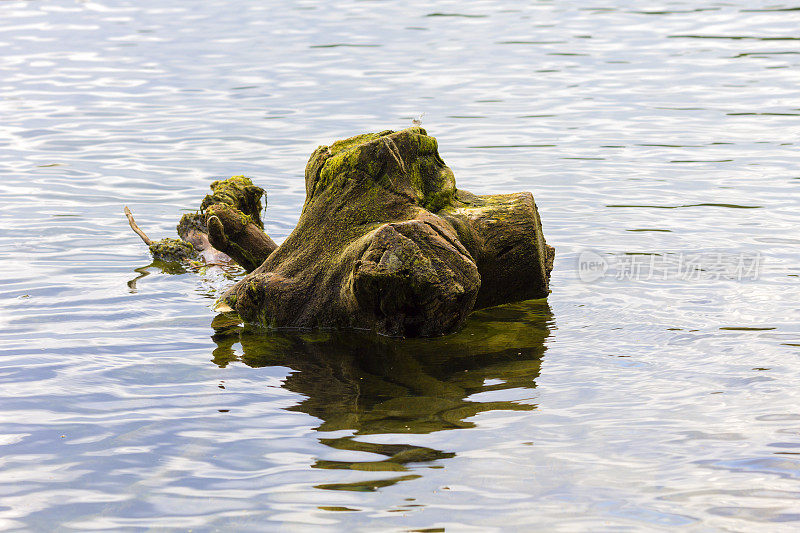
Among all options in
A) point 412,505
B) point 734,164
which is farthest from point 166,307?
point 734,164

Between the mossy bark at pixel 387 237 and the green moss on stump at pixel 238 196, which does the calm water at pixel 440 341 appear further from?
the green moss on stump at pixel 238 196

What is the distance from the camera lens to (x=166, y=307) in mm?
8289

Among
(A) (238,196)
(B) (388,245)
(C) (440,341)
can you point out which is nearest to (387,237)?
(B) (388,245)

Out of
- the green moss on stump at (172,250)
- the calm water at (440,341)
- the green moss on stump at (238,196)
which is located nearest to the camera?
the calm water at (440,341)

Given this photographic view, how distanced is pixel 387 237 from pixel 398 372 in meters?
0.99

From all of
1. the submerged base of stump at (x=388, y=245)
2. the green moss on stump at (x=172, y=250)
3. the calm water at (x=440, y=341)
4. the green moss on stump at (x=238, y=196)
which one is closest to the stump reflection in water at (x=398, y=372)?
the calm water at (x=440, y=341)

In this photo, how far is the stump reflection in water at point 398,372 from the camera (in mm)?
5621

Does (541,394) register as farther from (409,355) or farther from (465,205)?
(465,205)

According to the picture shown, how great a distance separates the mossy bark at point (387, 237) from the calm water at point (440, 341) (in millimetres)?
241

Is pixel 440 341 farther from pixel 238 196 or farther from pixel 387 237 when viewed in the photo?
pixel 238 196

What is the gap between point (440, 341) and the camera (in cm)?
730

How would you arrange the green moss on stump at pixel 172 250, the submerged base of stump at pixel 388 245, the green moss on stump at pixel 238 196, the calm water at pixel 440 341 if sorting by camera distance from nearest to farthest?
1. the calm water at pixel 440 341
2. the submerged base of stump at pixel 388 245
3. the green moss on stump at pixel 238 196
4. the green moss on stump at pixel 172 250

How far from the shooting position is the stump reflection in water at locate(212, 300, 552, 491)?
5.62m

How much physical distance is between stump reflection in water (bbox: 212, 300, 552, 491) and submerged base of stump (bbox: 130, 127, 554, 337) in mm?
178
